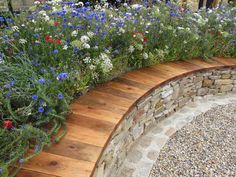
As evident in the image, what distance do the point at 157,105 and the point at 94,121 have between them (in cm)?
125

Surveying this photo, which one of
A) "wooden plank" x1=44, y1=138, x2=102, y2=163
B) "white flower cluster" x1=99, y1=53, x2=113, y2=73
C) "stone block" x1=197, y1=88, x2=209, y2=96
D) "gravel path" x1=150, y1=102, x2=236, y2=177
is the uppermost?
"white flower cluster" x1=99, y1=53, x2=113, y2=73

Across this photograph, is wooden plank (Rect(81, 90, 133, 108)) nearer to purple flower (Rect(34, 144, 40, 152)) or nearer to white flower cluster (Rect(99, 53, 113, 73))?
white flower cluster (Rect(99, 53, 113, 73))

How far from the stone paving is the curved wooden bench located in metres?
0.56

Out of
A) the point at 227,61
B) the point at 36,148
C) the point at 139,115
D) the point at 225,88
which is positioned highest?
the point at 36,148

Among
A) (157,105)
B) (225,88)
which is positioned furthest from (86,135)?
(225,88)

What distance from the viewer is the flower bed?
179 centimetres

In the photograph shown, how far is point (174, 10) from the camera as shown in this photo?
165 inches

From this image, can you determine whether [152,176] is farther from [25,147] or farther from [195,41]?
[195,41]

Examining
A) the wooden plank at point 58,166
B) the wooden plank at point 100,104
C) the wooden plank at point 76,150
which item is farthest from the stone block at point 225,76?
the wooden plank at point 58,166

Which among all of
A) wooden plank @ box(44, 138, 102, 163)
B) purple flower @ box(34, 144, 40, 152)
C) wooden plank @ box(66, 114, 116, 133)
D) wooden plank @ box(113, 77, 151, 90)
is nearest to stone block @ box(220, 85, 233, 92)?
wooden plank @ box(113, 77, 151, 90)

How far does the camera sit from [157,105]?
3197 mm

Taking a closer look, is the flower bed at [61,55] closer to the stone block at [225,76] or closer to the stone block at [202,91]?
the stone block at [225,76]

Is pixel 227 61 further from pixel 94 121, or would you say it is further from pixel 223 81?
pixel 94 121

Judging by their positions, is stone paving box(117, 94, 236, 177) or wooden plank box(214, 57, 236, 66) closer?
stone paving box(117, 94, 236, 177)
